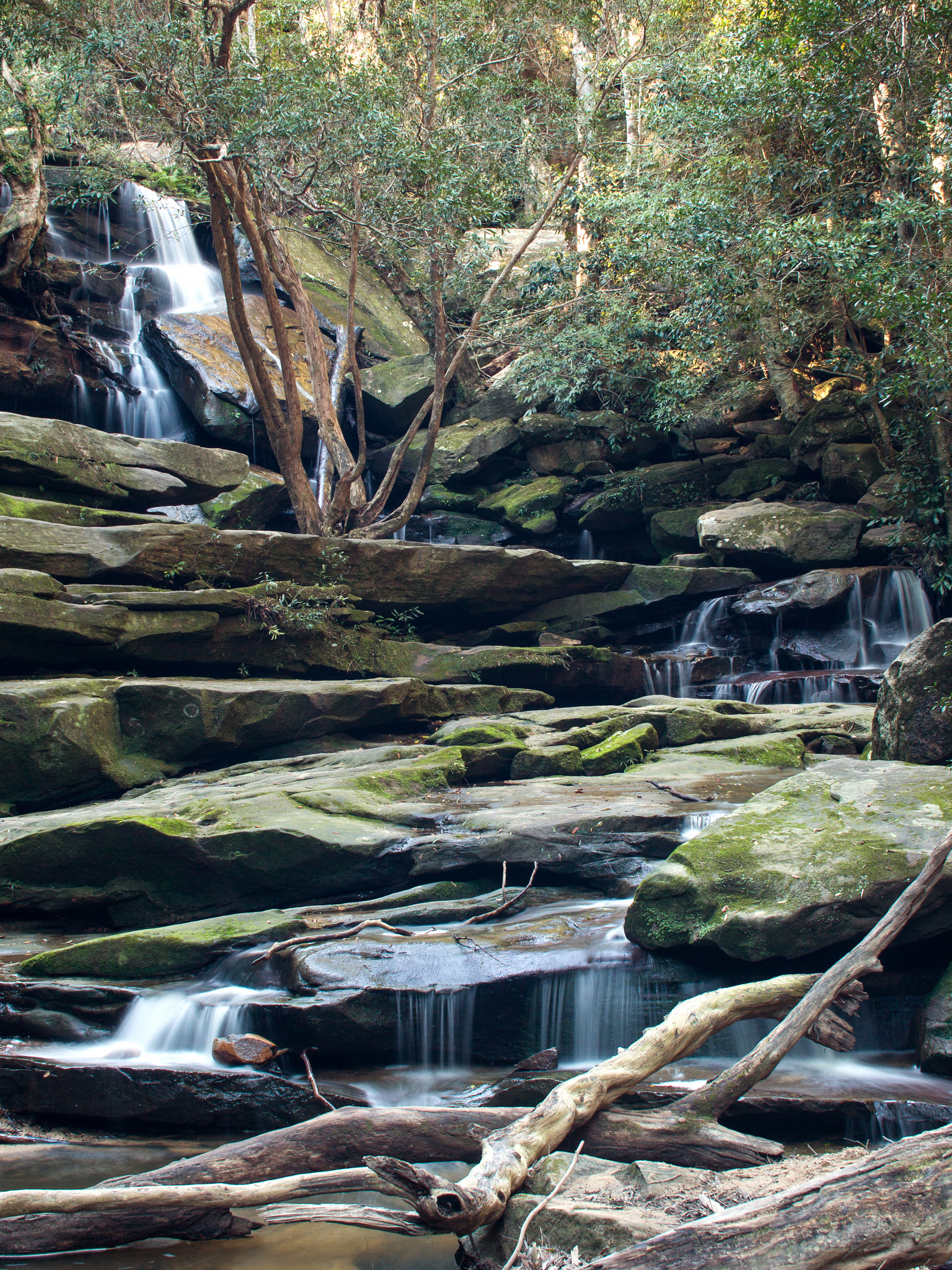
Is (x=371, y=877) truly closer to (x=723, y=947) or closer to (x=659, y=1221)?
(x=723, y=947)

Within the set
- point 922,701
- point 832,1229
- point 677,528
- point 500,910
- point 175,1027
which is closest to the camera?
point 832,1229

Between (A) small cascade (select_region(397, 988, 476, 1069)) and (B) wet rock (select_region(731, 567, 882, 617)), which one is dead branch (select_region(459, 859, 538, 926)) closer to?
(A) small cascade (select_region(397, 988, 476, 1069))

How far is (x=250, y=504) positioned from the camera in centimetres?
1598

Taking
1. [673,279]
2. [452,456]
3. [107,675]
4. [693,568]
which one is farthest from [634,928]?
[452,456]

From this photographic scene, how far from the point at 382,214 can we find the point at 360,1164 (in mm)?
13749

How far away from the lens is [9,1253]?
3041 mm

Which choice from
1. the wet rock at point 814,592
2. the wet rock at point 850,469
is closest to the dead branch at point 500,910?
the wet rock at point 814,592

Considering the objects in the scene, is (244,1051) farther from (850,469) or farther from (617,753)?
(850,469)

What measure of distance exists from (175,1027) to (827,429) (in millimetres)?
16690

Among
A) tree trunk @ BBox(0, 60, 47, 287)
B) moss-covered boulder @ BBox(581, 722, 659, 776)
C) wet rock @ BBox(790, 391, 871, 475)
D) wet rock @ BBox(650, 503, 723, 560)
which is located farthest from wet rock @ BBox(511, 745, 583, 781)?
tree trunk @ BBox(0, 60, 47, 287)

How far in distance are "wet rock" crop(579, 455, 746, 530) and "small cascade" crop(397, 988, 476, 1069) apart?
1505cm

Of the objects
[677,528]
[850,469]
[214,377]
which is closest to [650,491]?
[677,528]

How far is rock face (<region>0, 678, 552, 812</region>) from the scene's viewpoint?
8.26 metres

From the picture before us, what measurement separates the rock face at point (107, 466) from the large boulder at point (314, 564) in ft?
1.46
